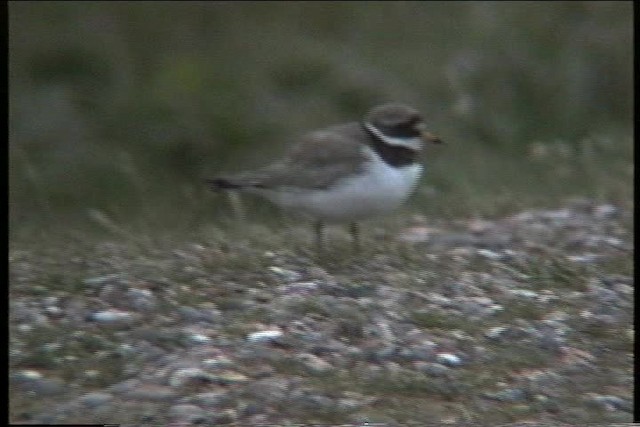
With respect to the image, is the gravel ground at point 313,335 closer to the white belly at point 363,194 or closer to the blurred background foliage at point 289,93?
the white belly at point 363,194

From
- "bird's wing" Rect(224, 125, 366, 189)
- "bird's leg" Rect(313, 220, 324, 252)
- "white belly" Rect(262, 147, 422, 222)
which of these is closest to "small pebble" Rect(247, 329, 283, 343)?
"white belly" Rect(262, 147, 422, 222)

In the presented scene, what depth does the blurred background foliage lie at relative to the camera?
983cm

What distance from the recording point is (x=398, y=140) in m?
6.86

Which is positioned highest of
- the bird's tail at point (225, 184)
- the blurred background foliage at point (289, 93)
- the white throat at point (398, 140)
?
the blurred background foliage at point (289, 93)

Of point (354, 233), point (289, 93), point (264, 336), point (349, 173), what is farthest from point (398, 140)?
point (289, 93)

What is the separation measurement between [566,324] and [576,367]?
1.69 feet

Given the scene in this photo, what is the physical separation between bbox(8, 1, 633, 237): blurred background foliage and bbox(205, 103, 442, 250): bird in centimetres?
217

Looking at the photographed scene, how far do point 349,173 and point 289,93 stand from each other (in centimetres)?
470

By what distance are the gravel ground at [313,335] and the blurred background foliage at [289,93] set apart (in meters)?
2.39

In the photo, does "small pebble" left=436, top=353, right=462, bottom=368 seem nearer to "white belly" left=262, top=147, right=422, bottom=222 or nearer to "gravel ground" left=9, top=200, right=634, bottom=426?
"gravel ground" left=9, top=200, right=634, bottom=426

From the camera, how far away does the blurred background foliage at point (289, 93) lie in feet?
32.2

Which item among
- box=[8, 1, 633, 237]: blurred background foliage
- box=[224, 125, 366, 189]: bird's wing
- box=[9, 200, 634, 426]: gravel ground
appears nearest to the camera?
box=[9, 200, 634, 426]: gravel ground

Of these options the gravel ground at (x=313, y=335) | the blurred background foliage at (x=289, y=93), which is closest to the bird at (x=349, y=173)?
the gravel ground at (x=313, y=335)

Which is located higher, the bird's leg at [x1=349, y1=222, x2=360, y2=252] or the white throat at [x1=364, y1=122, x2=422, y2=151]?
the white throat at [x1=364, y1=122, x2=422, y2=151]
